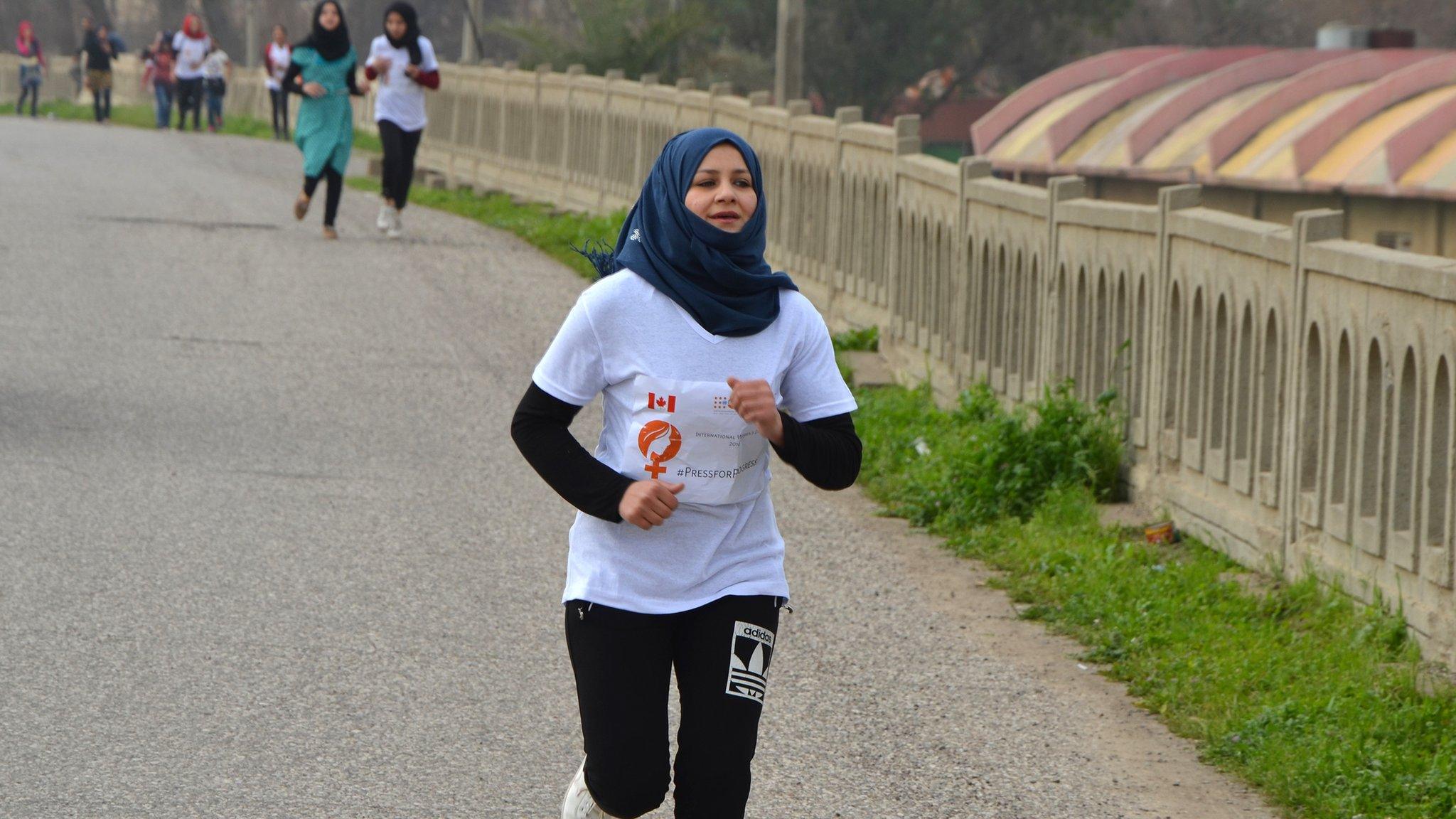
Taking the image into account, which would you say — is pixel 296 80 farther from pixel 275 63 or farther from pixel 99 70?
pixel 99 70

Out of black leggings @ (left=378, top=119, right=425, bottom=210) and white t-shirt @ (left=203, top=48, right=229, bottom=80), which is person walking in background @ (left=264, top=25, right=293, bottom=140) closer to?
white t-shirt @ (left=203, top=48, right=229, bottom=80)

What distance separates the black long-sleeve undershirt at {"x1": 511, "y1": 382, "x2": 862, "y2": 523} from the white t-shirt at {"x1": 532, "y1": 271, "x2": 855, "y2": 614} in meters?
0.05

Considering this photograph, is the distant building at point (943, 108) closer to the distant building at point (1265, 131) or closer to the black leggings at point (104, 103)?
the distant building at point (1265, 131)

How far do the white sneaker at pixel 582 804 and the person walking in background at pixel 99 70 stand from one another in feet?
127

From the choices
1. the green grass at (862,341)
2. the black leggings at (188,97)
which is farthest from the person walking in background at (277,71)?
the green grass at (862,341)

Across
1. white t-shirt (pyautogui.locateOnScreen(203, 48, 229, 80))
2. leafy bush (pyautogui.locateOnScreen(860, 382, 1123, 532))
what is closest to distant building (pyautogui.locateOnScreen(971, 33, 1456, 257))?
white t-shirt (pyautogui.locateOnScreen(203, 48, 229, 80))

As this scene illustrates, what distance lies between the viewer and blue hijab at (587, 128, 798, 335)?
381cm

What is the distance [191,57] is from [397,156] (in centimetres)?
2232

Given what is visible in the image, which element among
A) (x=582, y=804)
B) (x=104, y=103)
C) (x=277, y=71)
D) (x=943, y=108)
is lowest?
(x=582, y=804)

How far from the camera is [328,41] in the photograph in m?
16.2

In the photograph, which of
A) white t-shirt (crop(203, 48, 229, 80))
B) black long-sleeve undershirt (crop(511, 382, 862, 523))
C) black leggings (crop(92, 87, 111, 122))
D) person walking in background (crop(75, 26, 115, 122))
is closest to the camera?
black long-sleeve undershirt (crop(511, 382, 862, 523))

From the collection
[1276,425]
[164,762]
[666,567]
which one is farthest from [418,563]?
[666,567]

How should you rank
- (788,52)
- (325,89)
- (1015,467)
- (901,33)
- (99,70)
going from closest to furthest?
(1015,467) < (325,89) < (788,52) < (99,70) < (901,33)

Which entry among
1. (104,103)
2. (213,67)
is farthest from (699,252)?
(104,103)
